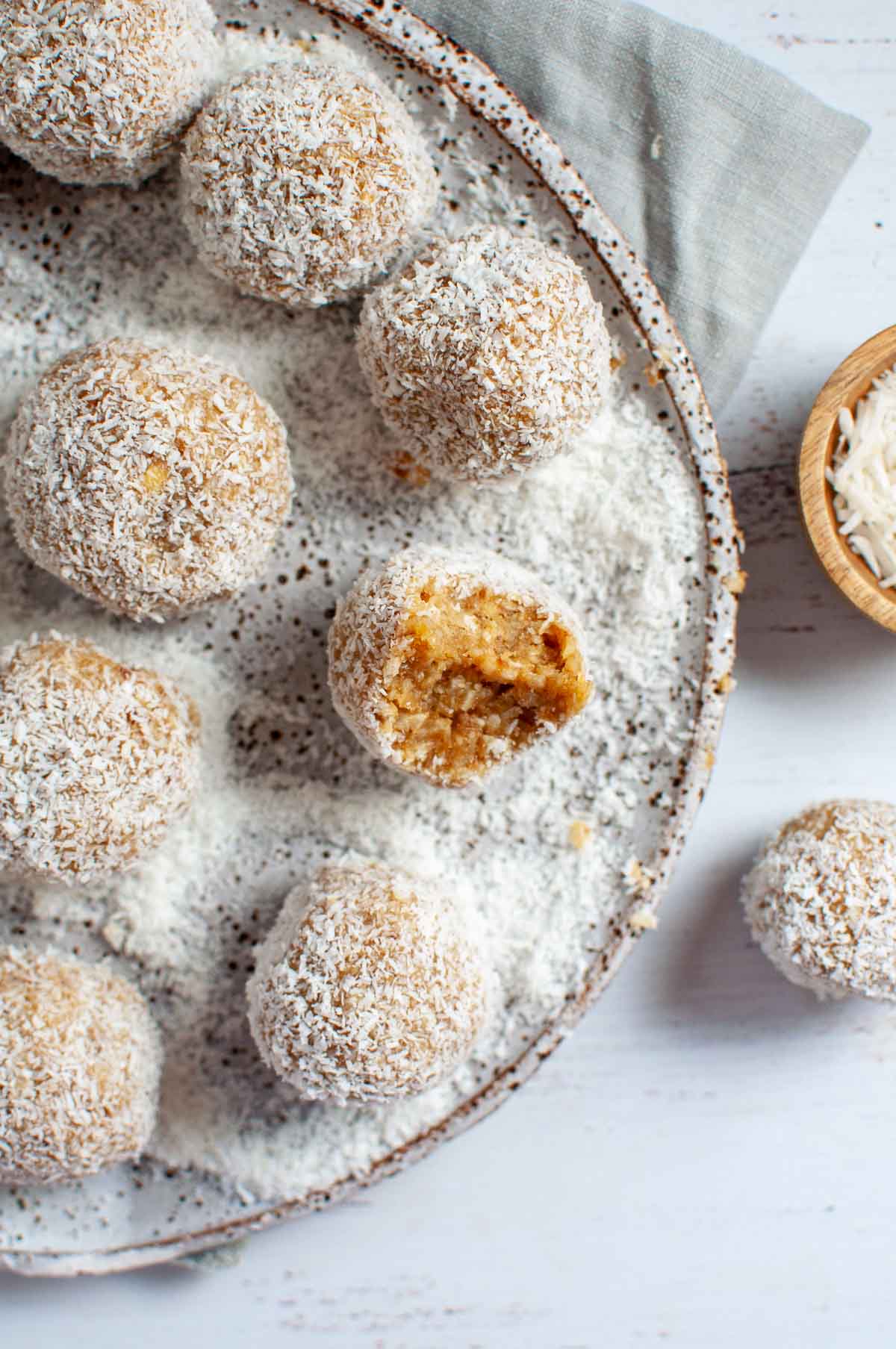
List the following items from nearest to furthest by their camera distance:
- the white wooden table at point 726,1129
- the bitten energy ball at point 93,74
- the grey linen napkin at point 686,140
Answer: the bitten energy ball at point 93,74 → the grey linen napkin at point 686,140 → the white wooden table at point 726,1129

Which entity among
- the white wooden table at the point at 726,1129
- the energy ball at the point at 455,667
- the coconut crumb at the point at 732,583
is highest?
the coconut crumb at the point at 732,583

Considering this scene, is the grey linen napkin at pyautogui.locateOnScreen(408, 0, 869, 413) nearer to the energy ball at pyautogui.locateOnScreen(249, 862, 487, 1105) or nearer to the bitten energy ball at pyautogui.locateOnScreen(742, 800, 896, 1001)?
the bitten energy ball at pyautogui.locateOnScreen(742, 800, 896, 1001)

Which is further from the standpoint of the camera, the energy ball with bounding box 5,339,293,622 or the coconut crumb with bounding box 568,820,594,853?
the coconut crumb with bounding box 568,820,594,853

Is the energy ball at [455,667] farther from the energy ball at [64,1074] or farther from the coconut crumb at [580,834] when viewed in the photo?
the energy ball at [64,1074]

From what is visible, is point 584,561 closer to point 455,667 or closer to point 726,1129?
point 455,667

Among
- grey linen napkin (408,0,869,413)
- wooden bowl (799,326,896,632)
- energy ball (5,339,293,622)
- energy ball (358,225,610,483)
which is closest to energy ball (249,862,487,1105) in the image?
energy ball (5,339,293,622)

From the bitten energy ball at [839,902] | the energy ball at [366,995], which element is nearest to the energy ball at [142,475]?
the energy ball at [366,995]
